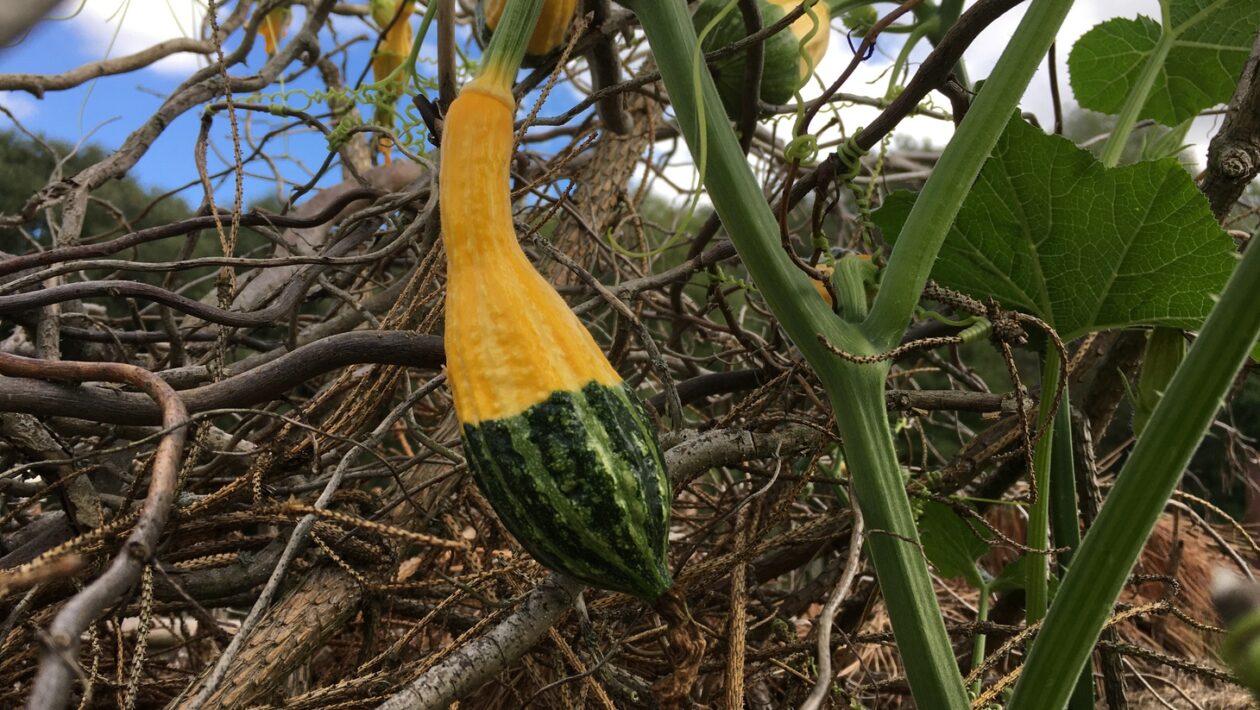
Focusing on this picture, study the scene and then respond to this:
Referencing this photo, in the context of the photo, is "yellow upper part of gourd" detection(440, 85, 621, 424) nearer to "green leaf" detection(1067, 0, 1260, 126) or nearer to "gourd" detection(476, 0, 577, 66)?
"gourd" detection(476, 0, 577, 66)

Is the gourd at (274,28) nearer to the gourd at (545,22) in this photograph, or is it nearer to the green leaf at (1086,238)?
the gourd at (545,22)

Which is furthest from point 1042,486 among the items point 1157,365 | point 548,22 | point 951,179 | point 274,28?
point 274,28

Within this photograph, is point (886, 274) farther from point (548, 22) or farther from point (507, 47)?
point (548, 22)

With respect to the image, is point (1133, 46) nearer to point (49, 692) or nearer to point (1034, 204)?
point (1034, 204)

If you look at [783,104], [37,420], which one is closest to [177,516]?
[37,420]

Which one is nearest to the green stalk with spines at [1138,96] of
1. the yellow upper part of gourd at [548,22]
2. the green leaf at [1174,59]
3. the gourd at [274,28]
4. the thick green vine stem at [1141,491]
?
the green leaf at [1174,59]
